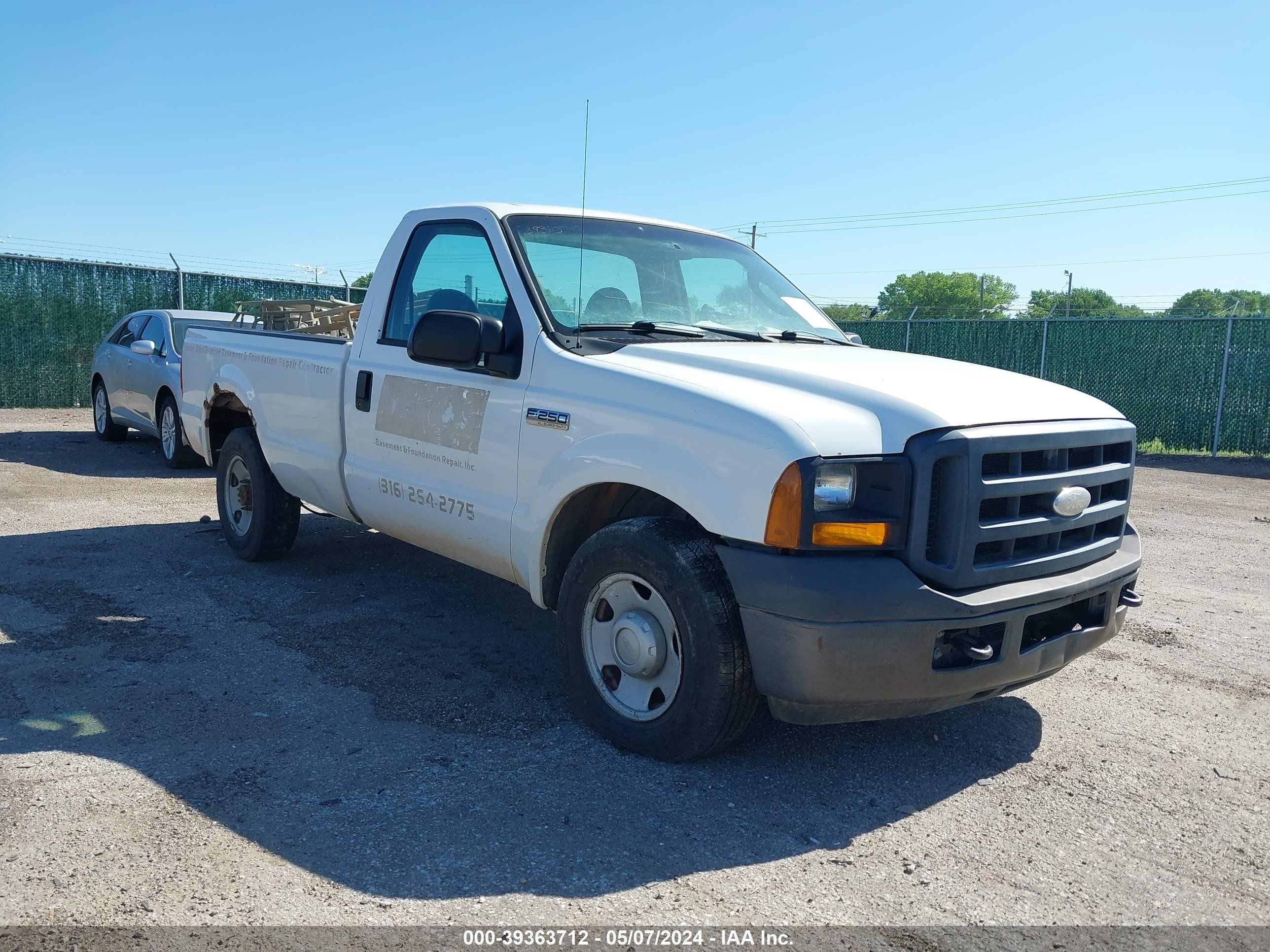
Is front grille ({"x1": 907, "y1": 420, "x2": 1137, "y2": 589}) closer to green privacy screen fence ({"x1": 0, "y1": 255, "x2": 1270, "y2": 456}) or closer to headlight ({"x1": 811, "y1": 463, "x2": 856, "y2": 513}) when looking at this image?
headlight ({"x1": 811, "y1": 463, "x2": 856, "y2": 513})

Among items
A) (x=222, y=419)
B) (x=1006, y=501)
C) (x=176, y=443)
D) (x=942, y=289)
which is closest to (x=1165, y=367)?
(x=176, y=443)

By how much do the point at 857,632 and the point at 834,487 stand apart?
0.46 m

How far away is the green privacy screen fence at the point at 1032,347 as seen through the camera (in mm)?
15188

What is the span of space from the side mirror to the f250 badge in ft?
1.02

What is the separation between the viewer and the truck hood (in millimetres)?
3285

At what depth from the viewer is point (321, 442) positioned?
18.1 ft

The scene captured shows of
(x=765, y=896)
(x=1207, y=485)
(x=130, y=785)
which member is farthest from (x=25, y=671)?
(x=1207, y=485)

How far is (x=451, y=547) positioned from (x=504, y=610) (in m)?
1.09

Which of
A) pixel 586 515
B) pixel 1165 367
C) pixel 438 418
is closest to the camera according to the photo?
pixel 586 515

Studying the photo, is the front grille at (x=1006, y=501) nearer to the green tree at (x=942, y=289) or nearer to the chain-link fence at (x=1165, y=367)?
the chain-link fence at (x=1165, y=367)

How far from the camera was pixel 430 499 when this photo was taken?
4.68m

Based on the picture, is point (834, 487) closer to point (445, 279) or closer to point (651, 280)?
point (651, 280)

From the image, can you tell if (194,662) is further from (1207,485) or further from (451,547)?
(1207,485)

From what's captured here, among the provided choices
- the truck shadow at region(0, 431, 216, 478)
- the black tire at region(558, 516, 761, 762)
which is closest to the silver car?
the truck shadow at region(0, 431, 216, 478)
